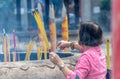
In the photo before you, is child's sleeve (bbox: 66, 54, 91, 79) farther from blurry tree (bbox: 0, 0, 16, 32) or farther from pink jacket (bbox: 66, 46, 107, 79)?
blurry tree (bbox: 0, 0, 16, 32)

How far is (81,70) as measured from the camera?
91.7 inches

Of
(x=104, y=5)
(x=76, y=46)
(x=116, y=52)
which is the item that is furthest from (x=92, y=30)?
(x=104, y=5)

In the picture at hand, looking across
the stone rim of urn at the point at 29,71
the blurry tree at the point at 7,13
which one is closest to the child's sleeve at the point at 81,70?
the stone rim of urn at the point at 29,71

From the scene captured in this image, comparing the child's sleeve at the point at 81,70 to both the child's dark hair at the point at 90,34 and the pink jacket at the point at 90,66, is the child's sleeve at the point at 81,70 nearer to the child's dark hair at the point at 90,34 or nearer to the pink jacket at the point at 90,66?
the pink jacket at the point at 90,66

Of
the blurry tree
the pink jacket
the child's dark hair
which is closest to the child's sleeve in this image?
the pink jacket

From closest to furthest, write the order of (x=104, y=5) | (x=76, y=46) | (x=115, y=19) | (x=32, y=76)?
(x=115, y=19)
(x=76, y=46)
(x=32, y=76)
(x=104, y=5)

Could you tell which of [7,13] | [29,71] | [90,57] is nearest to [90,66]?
[90,57]

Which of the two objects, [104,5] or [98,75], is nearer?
[98,75]

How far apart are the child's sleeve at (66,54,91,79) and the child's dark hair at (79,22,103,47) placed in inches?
6.2

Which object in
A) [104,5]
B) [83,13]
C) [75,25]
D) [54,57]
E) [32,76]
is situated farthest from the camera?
[104,5]

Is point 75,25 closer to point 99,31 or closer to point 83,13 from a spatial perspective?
point 83,13

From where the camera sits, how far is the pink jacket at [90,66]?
2328mm

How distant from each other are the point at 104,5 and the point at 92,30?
14.6 metres

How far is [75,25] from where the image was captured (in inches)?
604
